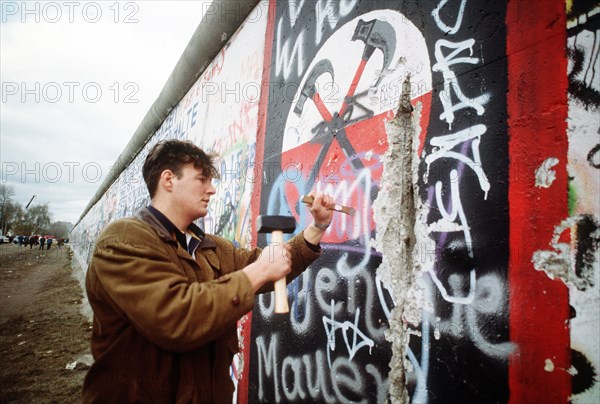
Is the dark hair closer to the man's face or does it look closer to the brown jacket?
the man's face

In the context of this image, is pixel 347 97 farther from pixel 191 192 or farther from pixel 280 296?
pixel 280 296

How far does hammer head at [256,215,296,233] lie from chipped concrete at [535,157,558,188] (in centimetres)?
104

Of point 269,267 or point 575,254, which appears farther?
point 269,267

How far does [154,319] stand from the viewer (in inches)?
42.3

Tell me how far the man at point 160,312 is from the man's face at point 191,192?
98mm

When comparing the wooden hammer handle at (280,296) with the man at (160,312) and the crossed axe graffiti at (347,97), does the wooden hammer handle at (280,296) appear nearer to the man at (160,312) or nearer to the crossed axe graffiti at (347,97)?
the man at (160,312)

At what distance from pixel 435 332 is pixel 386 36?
5.27ft

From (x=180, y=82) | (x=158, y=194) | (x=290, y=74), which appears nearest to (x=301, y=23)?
(x=290, y=74)

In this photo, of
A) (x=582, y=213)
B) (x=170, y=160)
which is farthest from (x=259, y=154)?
(x=582, y=213)

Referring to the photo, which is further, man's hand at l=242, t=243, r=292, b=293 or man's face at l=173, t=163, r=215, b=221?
man's face at l=173, t=163, r=215, b=221

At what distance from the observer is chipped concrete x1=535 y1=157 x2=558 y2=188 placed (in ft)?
3.60

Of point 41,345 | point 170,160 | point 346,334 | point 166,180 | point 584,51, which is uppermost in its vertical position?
point 584,51

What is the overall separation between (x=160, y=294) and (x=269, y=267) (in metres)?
0.42

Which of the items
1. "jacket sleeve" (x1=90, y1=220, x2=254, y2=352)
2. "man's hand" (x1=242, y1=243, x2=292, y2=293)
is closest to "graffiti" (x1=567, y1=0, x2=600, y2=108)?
"man's hand" (x1=242, y1=243, x2=292, y2=293)
